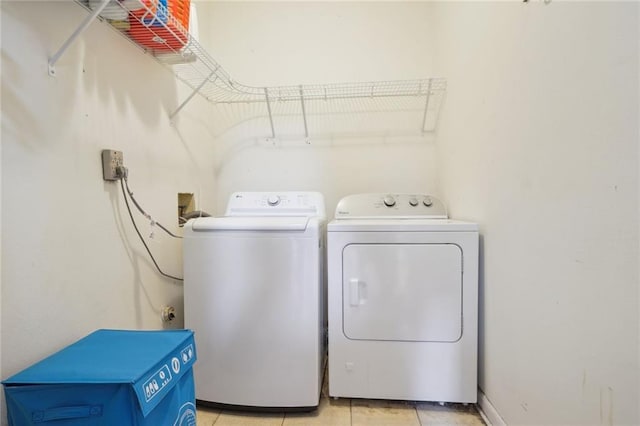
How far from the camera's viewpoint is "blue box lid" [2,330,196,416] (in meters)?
0.73

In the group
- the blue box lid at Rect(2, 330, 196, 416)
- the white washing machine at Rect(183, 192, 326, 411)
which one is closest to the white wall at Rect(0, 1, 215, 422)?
the blue box lid at Rect(2, 330, 196, 416)

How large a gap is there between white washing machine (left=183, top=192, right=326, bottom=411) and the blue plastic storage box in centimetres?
48

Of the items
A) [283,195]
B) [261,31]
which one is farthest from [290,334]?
[261,31]

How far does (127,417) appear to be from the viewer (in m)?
0.73

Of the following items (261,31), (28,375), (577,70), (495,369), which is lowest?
(495,369)

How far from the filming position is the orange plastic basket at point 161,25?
111cm

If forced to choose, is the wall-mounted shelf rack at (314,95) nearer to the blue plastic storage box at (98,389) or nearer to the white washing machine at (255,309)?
the white washing machine at (255,309)

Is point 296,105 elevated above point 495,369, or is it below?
above

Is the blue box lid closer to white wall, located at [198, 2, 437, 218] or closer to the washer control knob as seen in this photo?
the washer control knob

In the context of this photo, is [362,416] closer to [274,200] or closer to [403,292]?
[403,292]

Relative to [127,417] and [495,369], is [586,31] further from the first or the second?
[127,417]

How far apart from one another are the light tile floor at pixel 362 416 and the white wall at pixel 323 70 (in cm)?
124

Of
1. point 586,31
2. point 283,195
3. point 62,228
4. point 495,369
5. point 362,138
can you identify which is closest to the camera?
point 586,31

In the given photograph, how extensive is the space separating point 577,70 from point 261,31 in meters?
2.08
